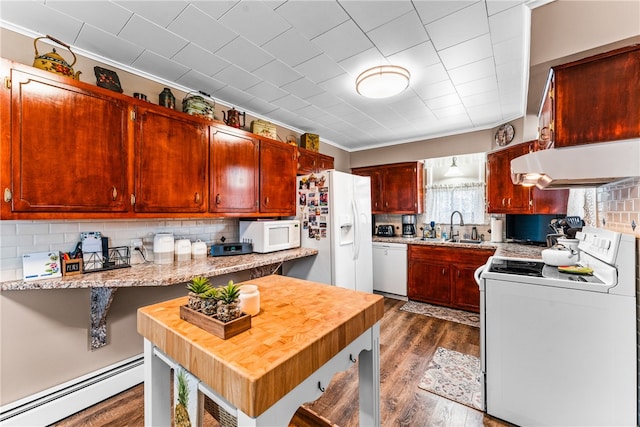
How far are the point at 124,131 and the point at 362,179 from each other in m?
2.61

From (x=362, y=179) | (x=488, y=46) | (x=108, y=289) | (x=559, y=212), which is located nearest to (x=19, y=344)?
(x=108, y=289)

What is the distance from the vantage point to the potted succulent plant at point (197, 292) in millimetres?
970

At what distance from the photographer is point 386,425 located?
1749 millimetres

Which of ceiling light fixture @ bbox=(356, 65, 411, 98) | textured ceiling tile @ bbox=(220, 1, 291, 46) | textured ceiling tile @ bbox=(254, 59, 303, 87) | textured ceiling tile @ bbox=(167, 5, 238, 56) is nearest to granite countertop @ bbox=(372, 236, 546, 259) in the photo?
ceiling light fixture @ bbox=(356, 65, 411, 98)

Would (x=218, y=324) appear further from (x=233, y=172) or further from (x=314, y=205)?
(x=314, y=205)

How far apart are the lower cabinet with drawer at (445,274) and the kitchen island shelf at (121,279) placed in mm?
2350

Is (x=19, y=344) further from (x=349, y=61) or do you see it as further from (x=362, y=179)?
(x=362, y=179)

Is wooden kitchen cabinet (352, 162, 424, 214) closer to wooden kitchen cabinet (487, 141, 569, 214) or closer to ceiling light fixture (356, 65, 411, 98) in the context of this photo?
wooden kitchen cabinet (487, 141, 569, 214)

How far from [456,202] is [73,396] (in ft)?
16.0

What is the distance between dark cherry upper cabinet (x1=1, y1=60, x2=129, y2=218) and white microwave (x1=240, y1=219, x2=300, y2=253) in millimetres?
1237

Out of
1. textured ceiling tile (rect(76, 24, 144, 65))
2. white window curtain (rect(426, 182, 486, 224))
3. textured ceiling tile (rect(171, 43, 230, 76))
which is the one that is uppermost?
textured ceiling tile (rect(171, 43, 230, 76))

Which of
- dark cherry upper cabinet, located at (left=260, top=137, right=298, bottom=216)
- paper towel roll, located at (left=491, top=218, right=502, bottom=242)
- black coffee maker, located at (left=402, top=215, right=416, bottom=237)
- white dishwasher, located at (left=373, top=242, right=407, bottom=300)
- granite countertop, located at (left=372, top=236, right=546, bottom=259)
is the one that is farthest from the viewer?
black coffee maker, located at (left=402, top=215, right=416, bottom=237)

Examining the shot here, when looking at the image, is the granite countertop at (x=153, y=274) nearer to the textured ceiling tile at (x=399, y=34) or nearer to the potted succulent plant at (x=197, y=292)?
the potted succulent plant at (x=197, y=292)

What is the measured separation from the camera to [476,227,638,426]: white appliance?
1.44 m
